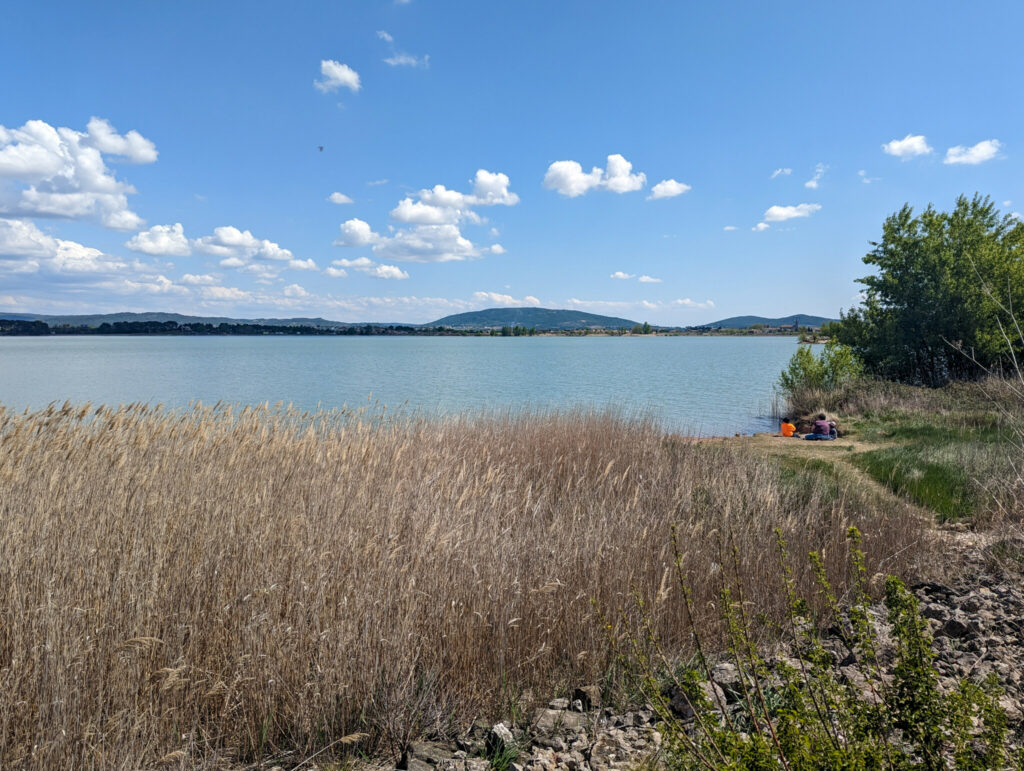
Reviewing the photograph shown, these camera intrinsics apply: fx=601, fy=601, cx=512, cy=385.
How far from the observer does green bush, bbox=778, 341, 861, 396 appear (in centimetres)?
2359

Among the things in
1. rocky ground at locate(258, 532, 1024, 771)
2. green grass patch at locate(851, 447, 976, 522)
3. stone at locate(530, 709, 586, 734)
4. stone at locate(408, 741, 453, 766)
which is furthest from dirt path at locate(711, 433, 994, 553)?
stone at locate(408, 741, 453, 766)

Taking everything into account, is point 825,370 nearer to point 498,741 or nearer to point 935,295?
point 935,295

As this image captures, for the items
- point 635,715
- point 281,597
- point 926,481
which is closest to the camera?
point 635,715

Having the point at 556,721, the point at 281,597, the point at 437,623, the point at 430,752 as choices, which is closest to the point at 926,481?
the point at 556,721

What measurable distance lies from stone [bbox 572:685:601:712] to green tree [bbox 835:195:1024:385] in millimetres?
24147

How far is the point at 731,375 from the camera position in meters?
46.4

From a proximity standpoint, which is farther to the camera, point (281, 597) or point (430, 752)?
point (281, 597)

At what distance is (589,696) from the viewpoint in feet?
11.2

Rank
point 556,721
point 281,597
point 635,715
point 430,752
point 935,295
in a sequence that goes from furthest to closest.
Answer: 1. point 935,295
2. point 281,597
3. point 635,715
4. point 556,721
5. point 430,752

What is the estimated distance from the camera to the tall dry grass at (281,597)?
283 cm

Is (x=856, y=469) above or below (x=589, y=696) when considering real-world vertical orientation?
below

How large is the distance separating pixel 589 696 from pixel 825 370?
946 inches

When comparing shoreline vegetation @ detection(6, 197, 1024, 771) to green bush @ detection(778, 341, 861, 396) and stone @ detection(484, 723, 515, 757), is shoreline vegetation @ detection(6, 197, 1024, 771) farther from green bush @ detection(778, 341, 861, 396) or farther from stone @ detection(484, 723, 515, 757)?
green bush @ detection(778, 341, 861, 396)

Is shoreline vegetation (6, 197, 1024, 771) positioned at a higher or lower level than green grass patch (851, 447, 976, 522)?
higher
